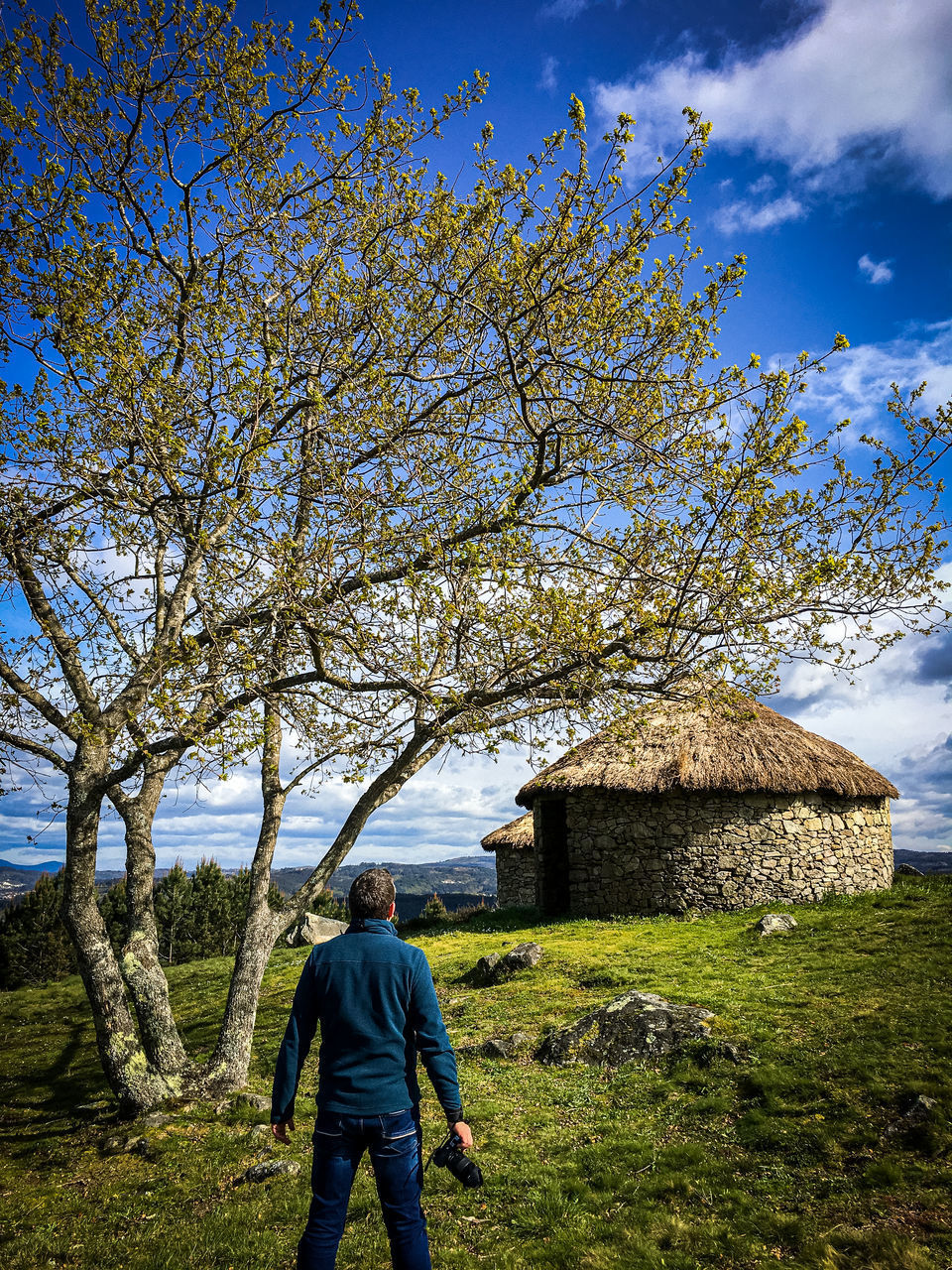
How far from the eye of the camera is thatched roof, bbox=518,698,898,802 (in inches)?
736

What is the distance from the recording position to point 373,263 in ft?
29.3

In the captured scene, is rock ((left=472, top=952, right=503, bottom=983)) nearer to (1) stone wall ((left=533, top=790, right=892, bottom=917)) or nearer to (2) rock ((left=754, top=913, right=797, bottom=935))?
(2) rock ((left=754, top=913, right=797, bottom=935))

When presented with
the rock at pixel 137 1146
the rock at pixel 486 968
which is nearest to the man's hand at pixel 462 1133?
the rock at pixel 137 1146

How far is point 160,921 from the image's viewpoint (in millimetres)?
37094

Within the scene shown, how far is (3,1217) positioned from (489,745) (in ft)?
Answer: 21.5

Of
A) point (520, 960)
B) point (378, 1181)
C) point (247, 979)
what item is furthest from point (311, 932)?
point (378, 1181)

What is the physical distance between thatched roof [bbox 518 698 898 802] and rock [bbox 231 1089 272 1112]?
10203 mm

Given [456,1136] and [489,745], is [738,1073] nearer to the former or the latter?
[489,745]

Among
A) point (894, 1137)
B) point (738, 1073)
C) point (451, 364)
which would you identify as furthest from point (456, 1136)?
point (451, 364)

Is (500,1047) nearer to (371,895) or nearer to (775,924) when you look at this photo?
(371,895)

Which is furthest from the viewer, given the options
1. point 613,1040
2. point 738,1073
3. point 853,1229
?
point 613,1040

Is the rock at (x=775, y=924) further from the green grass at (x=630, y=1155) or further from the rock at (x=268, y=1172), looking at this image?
the rock at (x=268, y=1172)

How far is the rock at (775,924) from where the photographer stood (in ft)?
46.8

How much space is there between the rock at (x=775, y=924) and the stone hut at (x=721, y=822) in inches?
154
